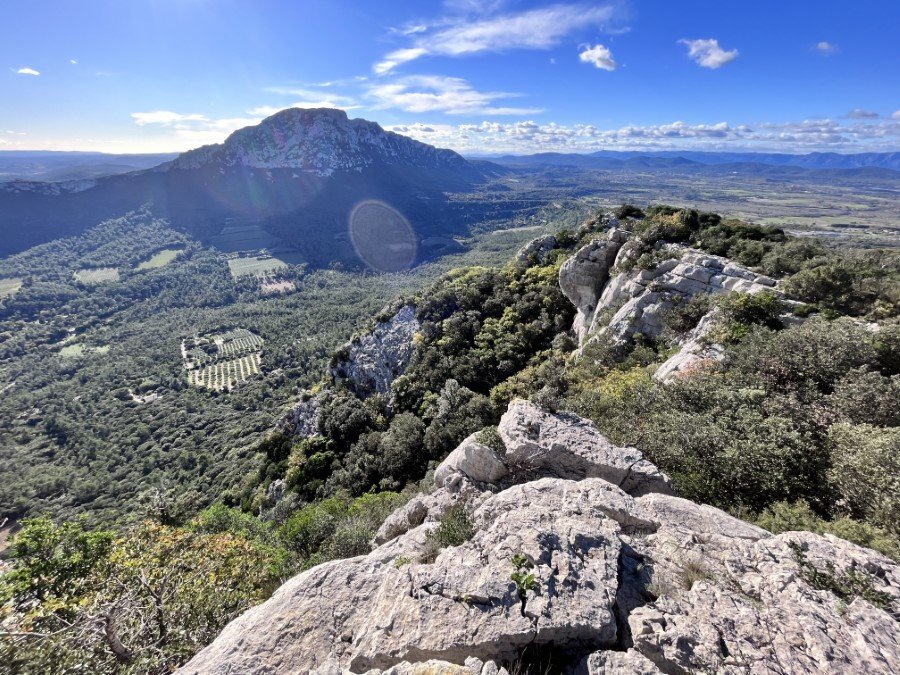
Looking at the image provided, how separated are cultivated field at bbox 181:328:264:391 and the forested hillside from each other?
97.2 metres

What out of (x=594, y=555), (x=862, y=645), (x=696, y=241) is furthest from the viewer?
(x=696, y=241)

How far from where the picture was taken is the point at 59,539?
507 inches

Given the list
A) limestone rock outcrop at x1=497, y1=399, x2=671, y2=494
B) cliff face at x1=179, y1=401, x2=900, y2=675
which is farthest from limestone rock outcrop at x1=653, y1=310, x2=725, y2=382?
cliff face at x1=179, y1=401, x2=900, y2=675

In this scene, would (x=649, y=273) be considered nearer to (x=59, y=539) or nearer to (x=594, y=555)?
(x=594, y=555)

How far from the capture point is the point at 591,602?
7.00 metres

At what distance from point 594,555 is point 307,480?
109 feet

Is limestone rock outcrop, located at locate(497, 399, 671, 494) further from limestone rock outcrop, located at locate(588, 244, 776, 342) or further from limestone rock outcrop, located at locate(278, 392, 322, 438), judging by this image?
limestone rock outcrop, located at locate(278, 392, 322, 438)

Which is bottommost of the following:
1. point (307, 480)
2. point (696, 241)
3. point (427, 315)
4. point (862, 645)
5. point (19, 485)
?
point (19, 485)

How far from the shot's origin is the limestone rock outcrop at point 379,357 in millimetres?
43438

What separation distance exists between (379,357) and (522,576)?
3953 cm

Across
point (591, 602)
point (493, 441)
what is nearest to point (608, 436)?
point (493, 441)

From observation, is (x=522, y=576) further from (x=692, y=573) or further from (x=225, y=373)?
(x=225, y=373)

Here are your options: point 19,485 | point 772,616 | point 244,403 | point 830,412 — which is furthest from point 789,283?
point 19,485

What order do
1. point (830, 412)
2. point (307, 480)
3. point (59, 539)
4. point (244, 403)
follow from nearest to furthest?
point (830, 412) → point (59, 539) → point (307, 480) → point (244, 403)
